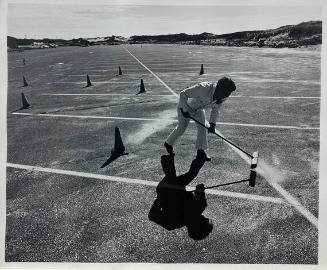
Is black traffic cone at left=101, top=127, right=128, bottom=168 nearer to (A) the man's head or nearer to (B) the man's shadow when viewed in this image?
(B) the man's shadow

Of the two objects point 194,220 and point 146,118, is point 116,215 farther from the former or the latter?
point 146,118

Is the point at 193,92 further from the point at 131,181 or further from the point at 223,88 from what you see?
the point at 131,181

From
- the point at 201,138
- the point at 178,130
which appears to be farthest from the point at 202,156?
the point at 178,130

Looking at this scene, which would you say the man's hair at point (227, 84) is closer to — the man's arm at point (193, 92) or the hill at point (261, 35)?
the man's arm at point (193, 92)

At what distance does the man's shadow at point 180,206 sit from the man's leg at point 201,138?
388mm

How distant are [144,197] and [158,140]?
2033mm

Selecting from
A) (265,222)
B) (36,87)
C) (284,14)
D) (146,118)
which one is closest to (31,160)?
(146,118)

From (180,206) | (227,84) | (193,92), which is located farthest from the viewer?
(193,92)

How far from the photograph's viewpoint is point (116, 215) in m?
4.46

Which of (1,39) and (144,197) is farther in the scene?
(1,39)

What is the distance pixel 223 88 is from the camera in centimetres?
488

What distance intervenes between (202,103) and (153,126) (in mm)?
2344

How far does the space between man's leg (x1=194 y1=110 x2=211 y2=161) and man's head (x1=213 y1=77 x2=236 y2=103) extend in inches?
23.2

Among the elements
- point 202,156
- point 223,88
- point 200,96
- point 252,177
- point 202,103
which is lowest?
point 252,177
